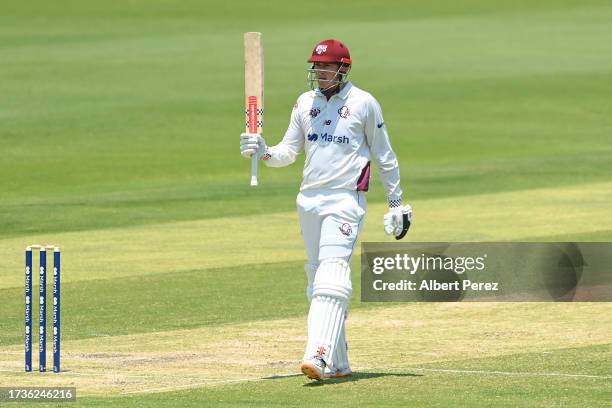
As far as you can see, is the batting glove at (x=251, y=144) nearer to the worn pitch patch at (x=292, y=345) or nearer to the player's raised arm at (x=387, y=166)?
the player's raised arm at (x=387, y=166)

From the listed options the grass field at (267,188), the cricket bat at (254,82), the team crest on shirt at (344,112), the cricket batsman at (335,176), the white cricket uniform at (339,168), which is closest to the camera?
the cricket batsman at (335,176)

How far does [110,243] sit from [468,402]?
10.8 m

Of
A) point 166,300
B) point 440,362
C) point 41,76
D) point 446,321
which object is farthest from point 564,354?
point 41,76

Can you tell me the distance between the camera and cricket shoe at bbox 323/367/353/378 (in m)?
10.5

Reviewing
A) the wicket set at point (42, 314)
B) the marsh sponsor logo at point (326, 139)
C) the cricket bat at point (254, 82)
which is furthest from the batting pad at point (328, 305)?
the wicket set at point (42, 314)

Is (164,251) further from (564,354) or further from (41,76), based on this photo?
(41,76)

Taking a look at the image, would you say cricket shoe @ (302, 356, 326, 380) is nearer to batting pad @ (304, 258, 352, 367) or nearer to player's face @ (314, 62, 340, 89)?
batting pad @ (304, 258, 352, 367)

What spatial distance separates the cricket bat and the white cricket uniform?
331 mm

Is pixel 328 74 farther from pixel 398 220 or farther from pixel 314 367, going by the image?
pixel 314 367

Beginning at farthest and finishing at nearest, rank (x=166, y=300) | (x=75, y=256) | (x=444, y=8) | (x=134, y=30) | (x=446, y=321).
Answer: (x=444, y=8) < (x=134, y=30) < (x=75, y=256) < (x=166, y=300) < (x=446, y=321)

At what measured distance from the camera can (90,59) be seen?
43.3 meters

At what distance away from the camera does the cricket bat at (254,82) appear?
35.3 ft

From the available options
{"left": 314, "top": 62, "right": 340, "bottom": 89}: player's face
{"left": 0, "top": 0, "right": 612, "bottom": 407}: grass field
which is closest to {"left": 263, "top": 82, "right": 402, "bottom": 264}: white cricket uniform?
{"left": 314, "top": 62, "right": 340, "bottom": 89}: player's face

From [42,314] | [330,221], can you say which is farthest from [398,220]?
[42,314]
